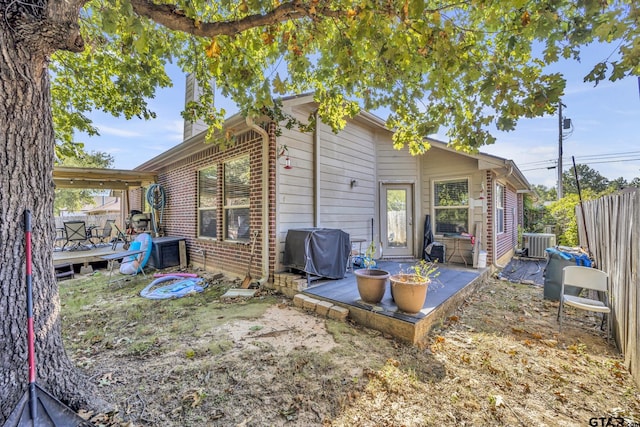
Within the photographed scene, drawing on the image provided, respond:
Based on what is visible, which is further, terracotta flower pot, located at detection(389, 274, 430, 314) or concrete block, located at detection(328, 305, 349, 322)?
concrete block, located at detection(328, 305, 349, 322)

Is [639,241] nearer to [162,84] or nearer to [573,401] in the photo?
[573,401]

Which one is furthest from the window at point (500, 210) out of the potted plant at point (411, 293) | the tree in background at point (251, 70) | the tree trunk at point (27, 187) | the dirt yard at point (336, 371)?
the tree trunk at point (27, 187)

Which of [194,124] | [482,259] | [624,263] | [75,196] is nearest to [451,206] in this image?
[482,259]

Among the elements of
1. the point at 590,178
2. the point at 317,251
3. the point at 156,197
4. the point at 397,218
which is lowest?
the point at 317,251

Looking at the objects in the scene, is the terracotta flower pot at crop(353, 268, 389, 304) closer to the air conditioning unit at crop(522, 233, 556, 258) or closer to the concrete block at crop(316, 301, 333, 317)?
the concrete block at crop(316, 301, 333, 317)

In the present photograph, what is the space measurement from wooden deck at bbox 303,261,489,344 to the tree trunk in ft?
9.25

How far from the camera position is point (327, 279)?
16.3ft

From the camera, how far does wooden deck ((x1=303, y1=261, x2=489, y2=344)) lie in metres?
3.12

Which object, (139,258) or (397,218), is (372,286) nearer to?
(397,218)

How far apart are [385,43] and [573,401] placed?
3597 mm

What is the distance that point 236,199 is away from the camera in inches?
223

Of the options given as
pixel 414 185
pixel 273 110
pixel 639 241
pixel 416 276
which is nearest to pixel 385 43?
pixel 273 110

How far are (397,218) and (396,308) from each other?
4.27 metres

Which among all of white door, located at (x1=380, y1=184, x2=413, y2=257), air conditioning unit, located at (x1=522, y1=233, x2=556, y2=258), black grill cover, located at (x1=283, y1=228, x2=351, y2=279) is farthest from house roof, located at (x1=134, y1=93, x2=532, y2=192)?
air conditioning unit, located at (x1=522, y1=233, x2=556, y2=258)
